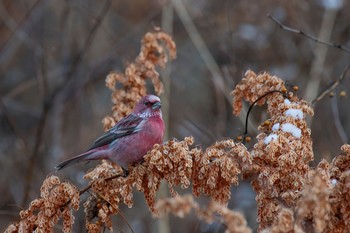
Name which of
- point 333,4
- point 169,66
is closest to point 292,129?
point 169,66

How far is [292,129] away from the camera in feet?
12.0

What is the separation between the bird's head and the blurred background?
2.25 metres

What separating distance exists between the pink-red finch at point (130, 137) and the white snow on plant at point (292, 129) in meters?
1.58

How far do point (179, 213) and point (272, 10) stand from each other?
7.02m

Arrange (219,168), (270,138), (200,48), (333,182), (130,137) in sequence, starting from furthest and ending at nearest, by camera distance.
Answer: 1. (200,48)
2. (130,137)
3. (270,138)
4. (219,168)
5. (333,182)

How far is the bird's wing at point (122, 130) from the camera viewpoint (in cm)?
522

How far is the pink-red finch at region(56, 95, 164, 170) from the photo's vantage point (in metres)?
5.08

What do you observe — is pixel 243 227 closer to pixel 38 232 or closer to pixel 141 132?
pixel 38 232

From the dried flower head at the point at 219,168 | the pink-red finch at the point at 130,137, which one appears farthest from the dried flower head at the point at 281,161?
the pink-red finch at the point at 130,137

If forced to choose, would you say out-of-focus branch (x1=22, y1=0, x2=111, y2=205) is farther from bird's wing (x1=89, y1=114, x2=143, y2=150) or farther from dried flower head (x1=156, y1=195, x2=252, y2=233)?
dried flower head (x1=156, y1=195, x2=252, y2=233)

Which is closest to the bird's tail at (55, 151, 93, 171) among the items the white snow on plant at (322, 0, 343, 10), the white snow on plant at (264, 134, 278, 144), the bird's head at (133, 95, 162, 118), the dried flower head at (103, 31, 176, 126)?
the dried flower head at (103, 31, 176, 126)

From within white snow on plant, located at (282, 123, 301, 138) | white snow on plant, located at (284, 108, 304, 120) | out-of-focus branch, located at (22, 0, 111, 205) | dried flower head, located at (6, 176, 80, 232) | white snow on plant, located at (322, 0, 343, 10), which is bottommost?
dried flower head, located at (6, 176, 80, 232)

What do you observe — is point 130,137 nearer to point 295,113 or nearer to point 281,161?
point 295,113

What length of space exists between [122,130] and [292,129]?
1.93m
